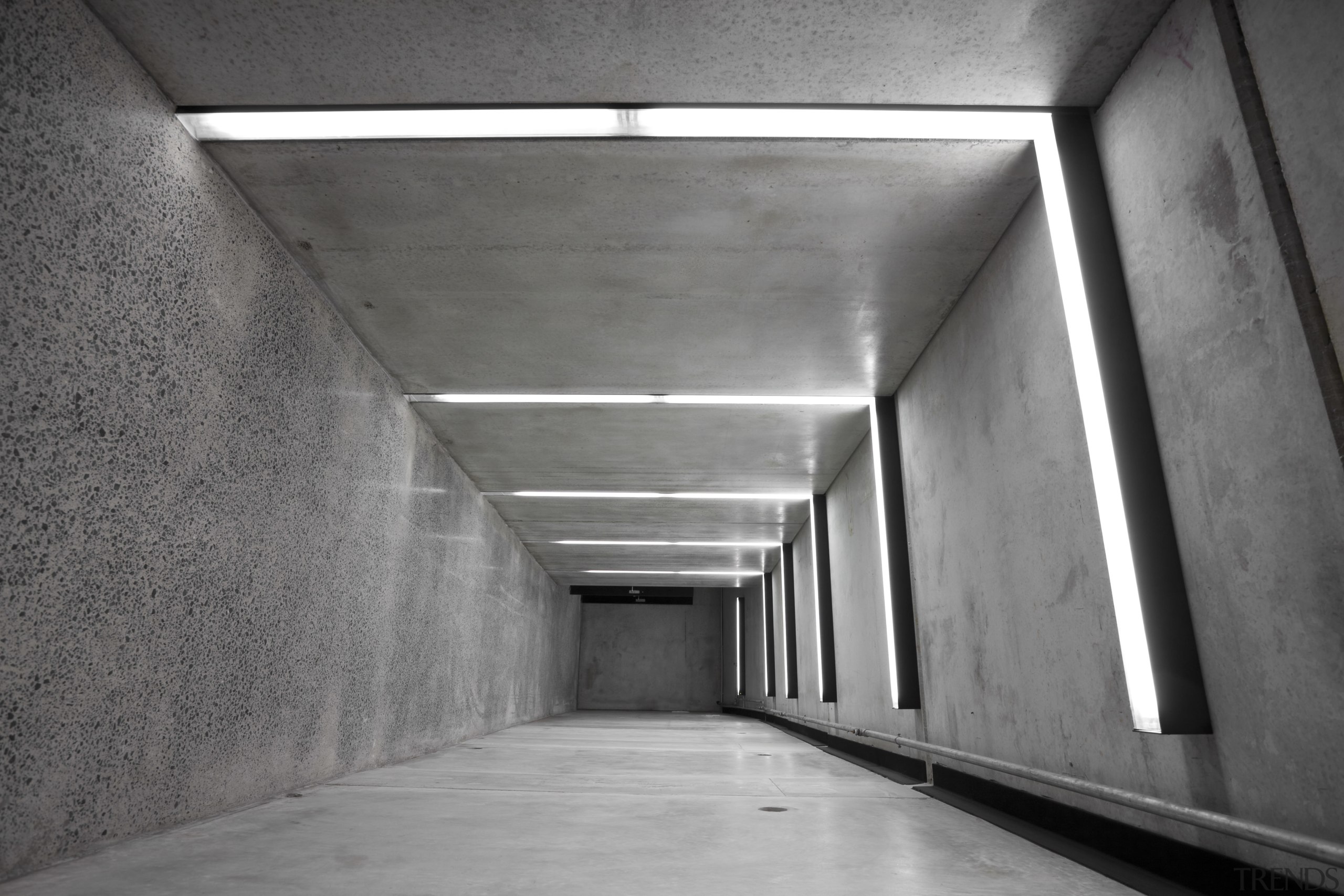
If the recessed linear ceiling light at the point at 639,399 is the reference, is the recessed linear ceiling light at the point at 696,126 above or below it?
above

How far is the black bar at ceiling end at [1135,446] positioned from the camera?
219 cm

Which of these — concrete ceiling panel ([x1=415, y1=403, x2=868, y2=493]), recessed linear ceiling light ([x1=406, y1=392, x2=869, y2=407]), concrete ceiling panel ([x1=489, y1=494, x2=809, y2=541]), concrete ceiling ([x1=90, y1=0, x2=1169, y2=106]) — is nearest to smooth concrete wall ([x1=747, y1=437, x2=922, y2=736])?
concrete ceiling panel ([x1=415, y1=403, x2=868, y2=493])

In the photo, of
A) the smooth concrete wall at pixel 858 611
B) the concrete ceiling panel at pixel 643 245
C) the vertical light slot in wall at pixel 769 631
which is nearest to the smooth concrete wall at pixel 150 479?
the concrete ceiling panel at pixel 643 245

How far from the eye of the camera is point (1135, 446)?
2.41 meters

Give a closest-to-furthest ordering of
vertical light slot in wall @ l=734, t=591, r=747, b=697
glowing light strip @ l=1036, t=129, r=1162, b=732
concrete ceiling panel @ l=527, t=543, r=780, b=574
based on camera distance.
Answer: glowing light strip @ l=1036, t=129, r=1162, b=732 < concrete ceiling panel @ l=527, t=543, r=780, b=574 < vertical light slot in wall @ l=734, t=591, r=747, b=697

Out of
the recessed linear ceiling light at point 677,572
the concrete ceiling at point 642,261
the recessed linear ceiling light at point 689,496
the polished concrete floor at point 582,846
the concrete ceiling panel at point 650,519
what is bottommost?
the polished concrete floor at point 582,846

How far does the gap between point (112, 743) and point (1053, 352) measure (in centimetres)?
391

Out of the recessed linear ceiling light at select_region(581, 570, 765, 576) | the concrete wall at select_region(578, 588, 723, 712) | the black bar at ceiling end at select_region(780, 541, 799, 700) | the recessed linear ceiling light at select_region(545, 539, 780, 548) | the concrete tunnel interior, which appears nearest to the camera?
the concrete tunnel interior

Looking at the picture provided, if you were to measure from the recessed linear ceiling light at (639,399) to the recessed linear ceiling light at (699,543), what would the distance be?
5476 millimetres

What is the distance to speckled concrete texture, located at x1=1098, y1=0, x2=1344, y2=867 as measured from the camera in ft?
5.83

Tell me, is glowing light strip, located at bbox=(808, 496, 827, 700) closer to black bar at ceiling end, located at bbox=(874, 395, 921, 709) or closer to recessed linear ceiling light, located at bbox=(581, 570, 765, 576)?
black bar at ceiling end, located at bbox=(874, 395, 921, 709)

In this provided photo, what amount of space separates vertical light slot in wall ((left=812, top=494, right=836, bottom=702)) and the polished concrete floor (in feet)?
10.8

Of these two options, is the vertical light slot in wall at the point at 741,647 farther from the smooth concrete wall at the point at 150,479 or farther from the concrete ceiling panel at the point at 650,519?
the smooth concrete wall at the point at 150,479

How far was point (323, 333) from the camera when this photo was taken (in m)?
4.20
